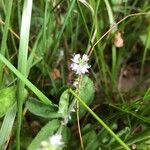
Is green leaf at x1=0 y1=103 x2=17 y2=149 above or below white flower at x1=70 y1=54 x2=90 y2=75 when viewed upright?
below

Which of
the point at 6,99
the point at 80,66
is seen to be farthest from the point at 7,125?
the point at 80,66

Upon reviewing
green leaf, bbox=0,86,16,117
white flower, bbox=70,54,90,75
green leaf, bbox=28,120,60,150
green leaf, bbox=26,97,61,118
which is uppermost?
white flower, bbox=70,54,90,75

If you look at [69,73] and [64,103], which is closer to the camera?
[64,103]

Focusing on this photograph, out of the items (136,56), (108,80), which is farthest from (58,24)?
(136,56)

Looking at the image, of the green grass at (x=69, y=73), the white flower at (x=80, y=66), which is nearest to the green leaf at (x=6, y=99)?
the green grass at (x=69, y=73)

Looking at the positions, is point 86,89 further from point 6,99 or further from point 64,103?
point 6,99

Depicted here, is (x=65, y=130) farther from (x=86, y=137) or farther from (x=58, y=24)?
(x=58, y=24)

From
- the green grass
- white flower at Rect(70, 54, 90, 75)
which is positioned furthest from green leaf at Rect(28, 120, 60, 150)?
white flower at Rect(70, 54, 90, 75)

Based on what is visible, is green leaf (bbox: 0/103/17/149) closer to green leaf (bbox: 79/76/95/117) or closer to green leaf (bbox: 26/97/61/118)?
green leaf (bbox: 26/97/61/118)
